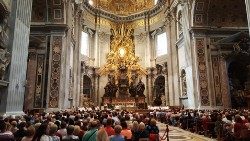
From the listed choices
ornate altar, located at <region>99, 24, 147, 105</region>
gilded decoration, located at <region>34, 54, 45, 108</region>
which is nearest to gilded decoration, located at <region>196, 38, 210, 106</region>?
ornate altar, located at <region>99, 24, 147, 105</region>

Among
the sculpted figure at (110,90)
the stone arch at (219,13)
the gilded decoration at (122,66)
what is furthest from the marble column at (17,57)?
the gilded decoration at (122,66)

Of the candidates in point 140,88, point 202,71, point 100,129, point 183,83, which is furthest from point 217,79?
point 100,129

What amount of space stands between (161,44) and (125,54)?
3.77 metres

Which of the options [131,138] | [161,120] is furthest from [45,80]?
[131,138]

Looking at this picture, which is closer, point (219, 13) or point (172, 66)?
point (219, 13)

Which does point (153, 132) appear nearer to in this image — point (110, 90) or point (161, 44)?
point (110, 90)

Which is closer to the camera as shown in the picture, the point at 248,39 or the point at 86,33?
the point at 248,39

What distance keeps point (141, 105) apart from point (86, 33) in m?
9.13

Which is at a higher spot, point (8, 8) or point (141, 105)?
point (8, 8)

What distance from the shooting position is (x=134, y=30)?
26.4 meters

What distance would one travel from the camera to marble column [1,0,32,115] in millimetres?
7828

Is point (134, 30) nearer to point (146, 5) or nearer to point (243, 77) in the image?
point (146, 5)

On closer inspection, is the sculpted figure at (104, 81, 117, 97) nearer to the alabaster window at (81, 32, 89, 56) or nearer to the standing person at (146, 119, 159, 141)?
the alabaster window at (81, 32, 89, 56)

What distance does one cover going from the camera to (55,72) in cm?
1355
